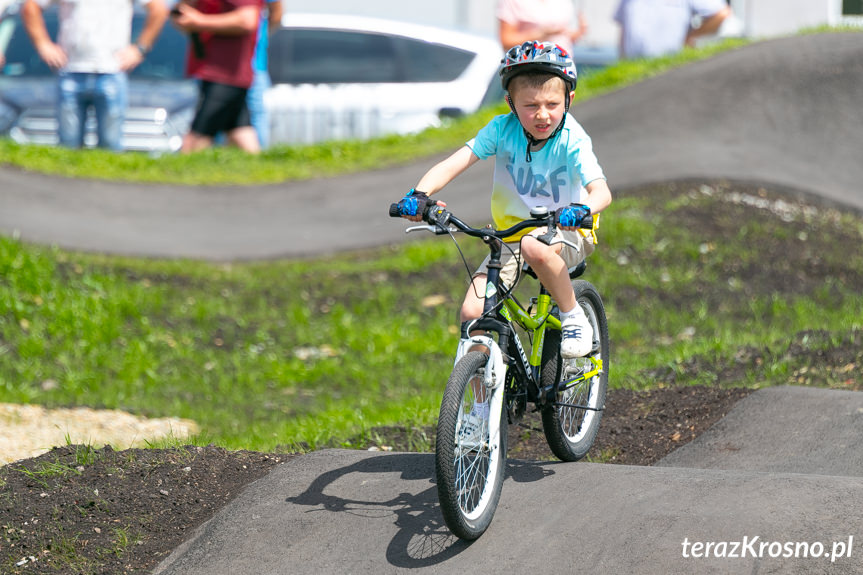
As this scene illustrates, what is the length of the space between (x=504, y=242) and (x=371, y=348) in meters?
4.84

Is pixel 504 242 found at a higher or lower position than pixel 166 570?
higher

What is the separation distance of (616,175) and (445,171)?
27.5 ft

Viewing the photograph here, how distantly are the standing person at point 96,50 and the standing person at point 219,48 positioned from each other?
0.50m

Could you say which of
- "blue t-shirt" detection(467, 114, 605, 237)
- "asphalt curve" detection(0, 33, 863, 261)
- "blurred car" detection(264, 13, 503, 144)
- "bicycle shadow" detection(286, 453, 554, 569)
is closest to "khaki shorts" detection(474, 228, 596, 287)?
"blue t-shirt" detection(467, 114, 605, 237)

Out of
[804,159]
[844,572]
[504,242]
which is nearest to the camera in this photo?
[844,572]

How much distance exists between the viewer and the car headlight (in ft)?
48.1

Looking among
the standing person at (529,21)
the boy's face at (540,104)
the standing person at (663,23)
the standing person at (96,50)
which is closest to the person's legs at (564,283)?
the boy's face at (540,104)

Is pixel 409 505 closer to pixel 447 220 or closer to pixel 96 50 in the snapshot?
pixel 447 220

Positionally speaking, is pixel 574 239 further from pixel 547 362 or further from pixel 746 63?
pixel 746 63

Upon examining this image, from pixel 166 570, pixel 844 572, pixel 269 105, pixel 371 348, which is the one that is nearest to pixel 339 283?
pixel 371 348

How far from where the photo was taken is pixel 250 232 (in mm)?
12555

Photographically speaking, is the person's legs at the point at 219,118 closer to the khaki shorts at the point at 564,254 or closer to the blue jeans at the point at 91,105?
the blue jeans at the point at 91,105

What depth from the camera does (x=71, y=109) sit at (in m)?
13.3

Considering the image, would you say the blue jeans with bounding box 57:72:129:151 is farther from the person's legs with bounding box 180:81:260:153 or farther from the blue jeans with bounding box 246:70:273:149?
the blue jeans with bounding box 246:70:273:149
